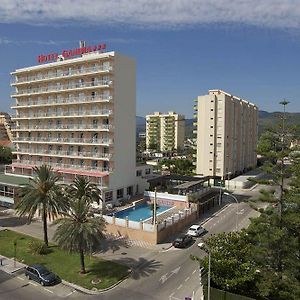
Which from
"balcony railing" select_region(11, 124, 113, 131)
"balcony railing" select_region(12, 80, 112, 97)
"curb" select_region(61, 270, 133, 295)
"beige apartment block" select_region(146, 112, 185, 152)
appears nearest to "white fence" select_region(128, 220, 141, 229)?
"curb" select_region(61, 270, 133, 295)

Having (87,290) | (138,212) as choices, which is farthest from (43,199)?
(138,212)

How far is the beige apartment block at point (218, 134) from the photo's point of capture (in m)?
89.2

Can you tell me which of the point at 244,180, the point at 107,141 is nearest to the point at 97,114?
the point at 107,141

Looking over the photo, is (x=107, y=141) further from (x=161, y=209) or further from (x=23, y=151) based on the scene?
(x=23, y=151)

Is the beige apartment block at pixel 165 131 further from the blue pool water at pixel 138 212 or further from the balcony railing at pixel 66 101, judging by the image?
the blue pool water at pixel 138 212

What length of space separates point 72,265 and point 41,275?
4.04m

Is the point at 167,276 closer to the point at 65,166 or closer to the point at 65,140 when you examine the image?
the point at 65,166

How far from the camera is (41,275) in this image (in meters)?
30.8

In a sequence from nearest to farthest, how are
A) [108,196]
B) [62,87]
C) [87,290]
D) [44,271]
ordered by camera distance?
[87,290] → [44,271] → [108,196] → [62,87]

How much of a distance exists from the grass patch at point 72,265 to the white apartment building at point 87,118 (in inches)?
703

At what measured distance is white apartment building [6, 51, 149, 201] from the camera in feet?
185

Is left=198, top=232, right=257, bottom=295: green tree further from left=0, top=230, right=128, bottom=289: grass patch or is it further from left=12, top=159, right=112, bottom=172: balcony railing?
left=12, top=159, right=112, bottom=172: balcony railing

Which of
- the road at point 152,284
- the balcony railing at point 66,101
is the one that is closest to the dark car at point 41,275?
the road at point 152,284

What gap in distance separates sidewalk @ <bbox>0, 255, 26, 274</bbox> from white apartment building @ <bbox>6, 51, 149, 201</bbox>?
2046 centimetres
